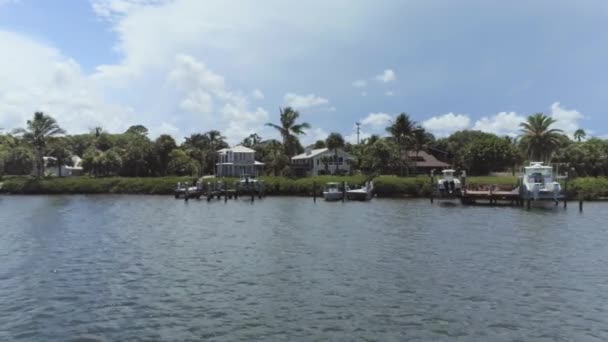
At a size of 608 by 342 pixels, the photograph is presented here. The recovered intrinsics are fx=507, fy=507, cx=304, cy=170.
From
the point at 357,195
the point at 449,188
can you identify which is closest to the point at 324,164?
the point at 357,195

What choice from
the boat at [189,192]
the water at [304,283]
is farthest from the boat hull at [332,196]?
the water at [304,283]

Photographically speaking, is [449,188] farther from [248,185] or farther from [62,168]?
[62,168]

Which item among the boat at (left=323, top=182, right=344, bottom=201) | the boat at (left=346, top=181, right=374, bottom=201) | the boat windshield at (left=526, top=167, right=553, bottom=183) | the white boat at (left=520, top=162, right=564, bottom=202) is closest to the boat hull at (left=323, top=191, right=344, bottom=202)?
the boat at (left=323, top=182, right=344, bottom=201)

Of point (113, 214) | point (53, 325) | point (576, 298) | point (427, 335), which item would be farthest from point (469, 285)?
point (113, 214)

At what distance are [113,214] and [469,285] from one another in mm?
43082

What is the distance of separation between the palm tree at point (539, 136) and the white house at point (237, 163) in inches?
2105

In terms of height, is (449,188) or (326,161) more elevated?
(326,161)

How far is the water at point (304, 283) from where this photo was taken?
1572 centimetres

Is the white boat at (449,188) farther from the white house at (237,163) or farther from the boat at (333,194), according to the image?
the white house at (237,163)

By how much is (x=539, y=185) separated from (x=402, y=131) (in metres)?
41.7

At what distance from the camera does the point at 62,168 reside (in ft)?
401

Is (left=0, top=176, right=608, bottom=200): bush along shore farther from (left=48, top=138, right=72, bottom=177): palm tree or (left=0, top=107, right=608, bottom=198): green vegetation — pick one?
(left=48, top=138, right=72, bottom=177): palm tree

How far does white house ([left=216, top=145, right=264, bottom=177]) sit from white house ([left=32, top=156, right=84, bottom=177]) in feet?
126

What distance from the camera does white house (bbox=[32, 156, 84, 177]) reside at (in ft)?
377
